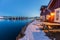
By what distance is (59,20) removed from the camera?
14242 millimetres

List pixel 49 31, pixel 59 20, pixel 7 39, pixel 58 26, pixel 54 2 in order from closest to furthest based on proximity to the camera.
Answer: pixel 49 31, pixel 58 26, pixel 59 20, pixel 54 2, pixel 7 39

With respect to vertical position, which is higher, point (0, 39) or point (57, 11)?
point (57, 11)

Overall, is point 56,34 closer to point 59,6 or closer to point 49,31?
point 49,31

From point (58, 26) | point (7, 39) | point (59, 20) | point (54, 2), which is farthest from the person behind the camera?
point (7, 39)

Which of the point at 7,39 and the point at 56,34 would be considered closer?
the point at 56,34

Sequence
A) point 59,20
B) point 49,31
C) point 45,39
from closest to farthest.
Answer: point 45,39, point 49,31, point 59,20

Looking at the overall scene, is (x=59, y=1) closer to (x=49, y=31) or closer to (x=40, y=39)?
(x=49, y=31)

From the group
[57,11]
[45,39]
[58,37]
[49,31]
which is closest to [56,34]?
[58,37]

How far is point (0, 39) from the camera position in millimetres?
23203

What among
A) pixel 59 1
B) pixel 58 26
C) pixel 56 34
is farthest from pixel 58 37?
pixel 59 1

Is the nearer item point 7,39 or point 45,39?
point 45,39

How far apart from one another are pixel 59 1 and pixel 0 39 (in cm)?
1223

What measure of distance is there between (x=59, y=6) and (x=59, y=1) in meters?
0.62

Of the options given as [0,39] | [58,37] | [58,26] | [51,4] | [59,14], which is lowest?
[0,39]
